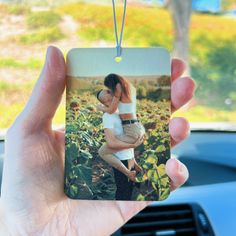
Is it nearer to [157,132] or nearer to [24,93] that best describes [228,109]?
[24,93]

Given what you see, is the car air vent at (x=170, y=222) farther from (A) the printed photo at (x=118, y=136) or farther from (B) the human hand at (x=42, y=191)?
(A) the printed photo at (x=118, y=136)

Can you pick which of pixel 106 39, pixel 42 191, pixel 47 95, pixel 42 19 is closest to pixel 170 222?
pixel 106 39

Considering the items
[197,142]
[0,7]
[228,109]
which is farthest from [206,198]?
[0,7]

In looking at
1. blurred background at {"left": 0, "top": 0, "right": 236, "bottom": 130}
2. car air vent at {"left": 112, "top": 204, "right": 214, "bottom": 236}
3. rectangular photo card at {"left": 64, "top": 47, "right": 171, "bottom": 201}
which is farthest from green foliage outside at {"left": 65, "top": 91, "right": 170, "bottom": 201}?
car air vent at {"left": 112, "top": 204, "right": 214, "bottom": 236}

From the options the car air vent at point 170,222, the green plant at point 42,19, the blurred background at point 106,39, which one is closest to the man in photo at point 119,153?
the blurred background at point 106,39

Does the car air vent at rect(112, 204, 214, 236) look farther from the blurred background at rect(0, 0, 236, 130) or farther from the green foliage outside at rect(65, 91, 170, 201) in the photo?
the green foliage outside at rect(65, 91, 170, 201)

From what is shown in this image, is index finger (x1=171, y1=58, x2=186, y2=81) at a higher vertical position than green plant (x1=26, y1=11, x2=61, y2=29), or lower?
lower
